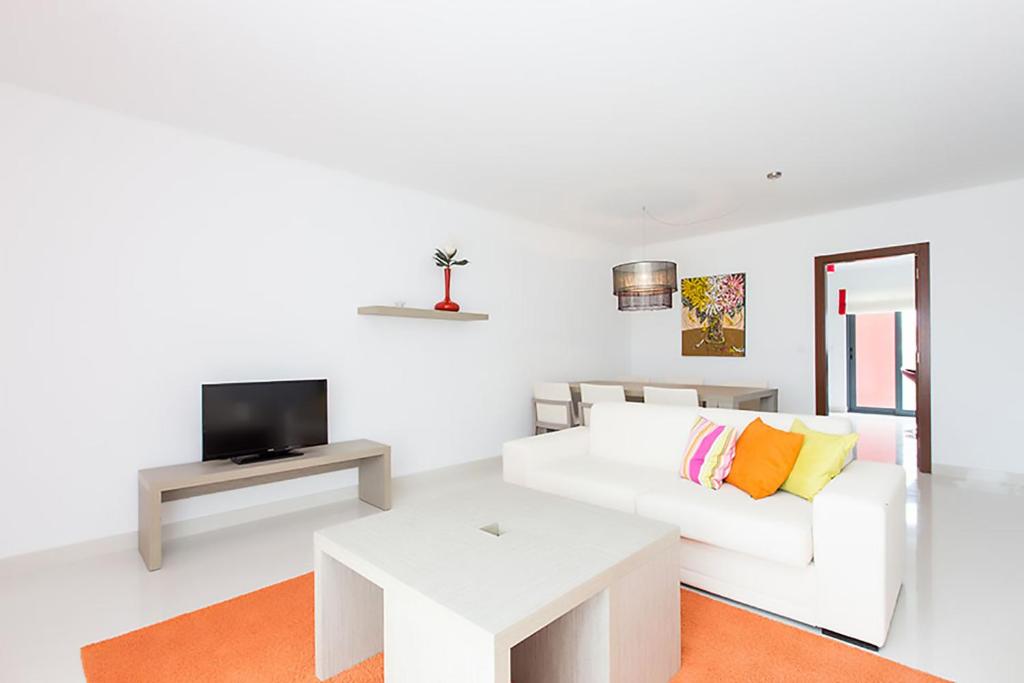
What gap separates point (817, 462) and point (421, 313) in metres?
2.95

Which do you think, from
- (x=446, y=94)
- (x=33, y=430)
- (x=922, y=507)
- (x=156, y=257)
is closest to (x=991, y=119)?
(x=922, y=507)

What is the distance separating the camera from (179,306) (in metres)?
3.24

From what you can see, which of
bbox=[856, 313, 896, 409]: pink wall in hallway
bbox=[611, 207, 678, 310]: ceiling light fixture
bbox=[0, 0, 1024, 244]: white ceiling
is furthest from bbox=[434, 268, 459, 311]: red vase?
bbox=[856, 313, 896, 409]: pink wall in hallway

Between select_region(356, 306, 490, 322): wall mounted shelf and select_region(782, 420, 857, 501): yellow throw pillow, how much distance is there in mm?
2812

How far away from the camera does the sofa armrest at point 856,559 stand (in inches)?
73.5

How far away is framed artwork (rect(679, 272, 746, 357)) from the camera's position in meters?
5.96

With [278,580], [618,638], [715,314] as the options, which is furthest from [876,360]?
[278,580]

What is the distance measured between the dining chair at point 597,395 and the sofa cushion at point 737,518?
80.3 inches

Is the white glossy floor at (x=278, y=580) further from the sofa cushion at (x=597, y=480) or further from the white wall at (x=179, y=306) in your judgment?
the sofa cushion at (x=597, y=480)

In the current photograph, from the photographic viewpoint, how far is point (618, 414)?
3.36m

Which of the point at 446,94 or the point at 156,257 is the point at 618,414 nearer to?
the point at 446,94

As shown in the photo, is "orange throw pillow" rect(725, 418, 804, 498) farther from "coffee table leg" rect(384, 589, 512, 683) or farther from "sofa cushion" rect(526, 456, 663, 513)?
"coffee table leg" rect(384, 589, 512, 683)

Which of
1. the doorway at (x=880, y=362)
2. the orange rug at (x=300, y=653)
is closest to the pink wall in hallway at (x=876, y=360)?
the doorway at (x=880, y=362)

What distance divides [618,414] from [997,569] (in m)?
2.06
